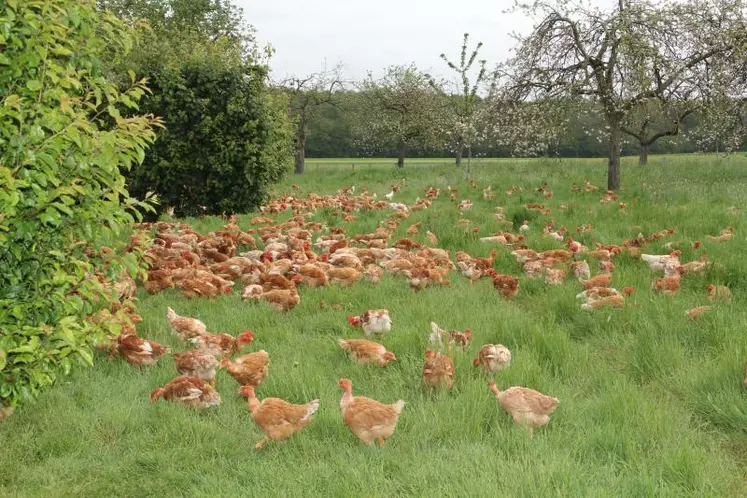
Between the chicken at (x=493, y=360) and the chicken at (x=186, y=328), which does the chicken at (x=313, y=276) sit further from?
the chicken at (x=493, y=360)

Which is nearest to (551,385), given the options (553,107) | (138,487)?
(138,487)

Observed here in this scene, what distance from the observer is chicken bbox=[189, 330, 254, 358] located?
5.27 m

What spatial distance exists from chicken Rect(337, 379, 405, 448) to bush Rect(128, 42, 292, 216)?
315 inches

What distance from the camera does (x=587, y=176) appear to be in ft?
65.8

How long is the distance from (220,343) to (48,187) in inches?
82.4

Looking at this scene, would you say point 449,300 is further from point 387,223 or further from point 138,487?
point 387,223

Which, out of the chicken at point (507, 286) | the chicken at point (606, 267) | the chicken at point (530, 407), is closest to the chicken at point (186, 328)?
the chicken at point (530, 407)

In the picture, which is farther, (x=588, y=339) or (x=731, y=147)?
(x=731, y=147)

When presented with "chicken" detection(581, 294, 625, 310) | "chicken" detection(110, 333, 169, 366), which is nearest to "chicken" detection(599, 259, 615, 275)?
"chicken" detection(581, 294, 625, 310)

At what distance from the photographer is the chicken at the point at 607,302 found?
6.21m

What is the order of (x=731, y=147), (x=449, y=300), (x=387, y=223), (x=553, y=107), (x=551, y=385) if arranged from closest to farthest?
(x=551, y=385), (x=449, y=300), (x=387, y=223), (x=553, y=107), (x=731, y=147)

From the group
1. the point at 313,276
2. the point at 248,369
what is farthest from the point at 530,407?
the point at 313,276

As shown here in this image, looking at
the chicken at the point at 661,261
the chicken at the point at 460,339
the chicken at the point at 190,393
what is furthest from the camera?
the chicken at the point at 661,261

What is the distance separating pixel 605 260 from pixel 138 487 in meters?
6.77
